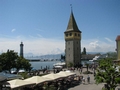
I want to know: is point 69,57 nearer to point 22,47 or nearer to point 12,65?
point 12,65

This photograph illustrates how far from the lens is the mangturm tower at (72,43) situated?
6231 cm

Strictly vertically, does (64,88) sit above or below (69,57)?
below

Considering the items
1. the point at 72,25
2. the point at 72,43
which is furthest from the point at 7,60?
the point at 72,25

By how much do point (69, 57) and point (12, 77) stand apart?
4126 cm

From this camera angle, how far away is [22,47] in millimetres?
173125

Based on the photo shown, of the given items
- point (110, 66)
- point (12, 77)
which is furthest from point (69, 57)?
point (110, 66)

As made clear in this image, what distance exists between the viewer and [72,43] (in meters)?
62.4

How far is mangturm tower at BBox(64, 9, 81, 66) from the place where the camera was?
2453 inches

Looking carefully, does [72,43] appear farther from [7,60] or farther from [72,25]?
[7,60]

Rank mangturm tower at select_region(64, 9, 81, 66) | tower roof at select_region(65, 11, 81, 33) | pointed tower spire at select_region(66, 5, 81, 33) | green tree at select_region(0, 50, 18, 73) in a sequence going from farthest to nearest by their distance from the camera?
pointed tower spire at select_region(66, 5, 81, 33) < tower roof at select_region(65, 11, 81, 33) < mangturm tower at select_region(64, 9, 81, 66) < green tree at select_region(0, 50, 18, 73)

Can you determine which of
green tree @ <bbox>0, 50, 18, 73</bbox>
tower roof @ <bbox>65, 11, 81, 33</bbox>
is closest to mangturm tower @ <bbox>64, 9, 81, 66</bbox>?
tower roof @ <bbox>65, 11, 81, 33</bbox>

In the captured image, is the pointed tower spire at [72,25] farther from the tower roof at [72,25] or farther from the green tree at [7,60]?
the green tree at [7,60]

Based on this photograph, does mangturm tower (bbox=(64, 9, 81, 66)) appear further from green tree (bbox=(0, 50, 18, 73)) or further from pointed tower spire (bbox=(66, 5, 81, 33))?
green tree (bbox=(0, 50, 18, 73))

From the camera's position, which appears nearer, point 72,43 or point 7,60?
point 7,60
